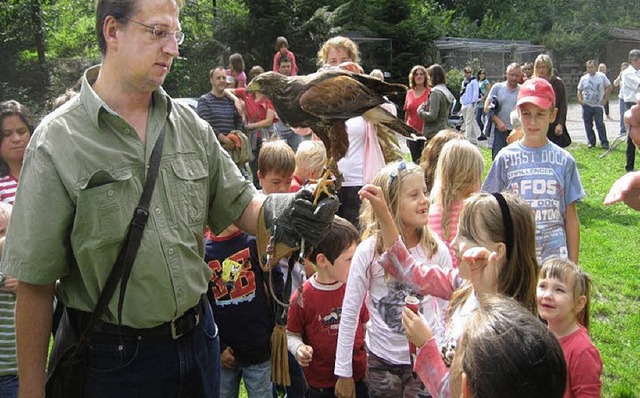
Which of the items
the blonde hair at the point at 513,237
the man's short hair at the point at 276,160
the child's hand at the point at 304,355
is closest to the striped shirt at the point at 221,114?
the man's short hair at the point at 276,160

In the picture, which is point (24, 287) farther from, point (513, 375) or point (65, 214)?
→ point (513, 375)

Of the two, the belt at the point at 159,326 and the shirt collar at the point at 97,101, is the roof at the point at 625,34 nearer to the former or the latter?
the shirt collar at the point at 97,101

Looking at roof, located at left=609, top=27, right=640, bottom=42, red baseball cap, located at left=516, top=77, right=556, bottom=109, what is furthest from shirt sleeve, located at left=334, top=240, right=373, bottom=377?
roof, located at left=609, top=27, right=640, bottom=42

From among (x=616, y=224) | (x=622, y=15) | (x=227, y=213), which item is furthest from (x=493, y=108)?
(x=622, y=15)

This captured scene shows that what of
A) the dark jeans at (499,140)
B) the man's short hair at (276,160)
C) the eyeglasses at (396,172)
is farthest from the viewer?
the dark jeans at (499,140)

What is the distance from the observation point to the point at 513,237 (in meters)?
→ 2.72

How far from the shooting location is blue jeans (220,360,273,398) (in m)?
3.35

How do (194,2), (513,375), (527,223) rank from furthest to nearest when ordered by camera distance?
(194,2) < (527,223) < (513,375)

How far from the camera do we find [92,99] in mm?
2061

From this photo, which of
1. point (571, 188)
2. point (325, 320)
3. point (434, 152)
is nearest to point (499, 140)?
point (434, 152)

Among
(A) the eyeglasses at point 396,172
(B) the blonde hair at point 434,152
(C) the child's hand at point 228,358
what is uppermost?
(A) the eyeglasses at point 396,172

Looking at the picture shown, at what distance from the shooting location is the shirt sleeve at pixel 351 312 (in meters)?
3.07

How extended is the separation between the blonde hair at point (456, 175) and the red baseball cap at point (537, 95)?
1.56ft

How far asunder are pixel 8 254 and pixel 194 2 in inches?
916
